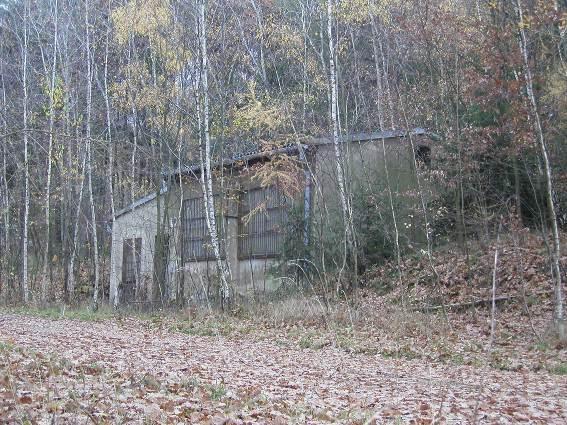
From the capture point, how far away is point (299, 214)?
19.3 meters

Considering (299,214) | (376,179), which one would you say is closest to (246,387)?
(299,214)

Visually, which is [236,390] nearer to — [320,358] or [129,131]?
[320,358]

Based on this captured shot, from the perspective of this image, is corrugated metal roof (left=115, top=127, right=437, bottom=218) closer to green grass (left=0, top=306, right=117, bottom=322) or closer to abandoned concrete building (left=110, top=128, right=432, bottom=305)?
abandoned concrete building (left=110, top=128, right=432, bottom=305)

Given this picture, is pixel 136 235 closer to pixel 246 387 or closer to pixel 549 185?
pixel 549 185

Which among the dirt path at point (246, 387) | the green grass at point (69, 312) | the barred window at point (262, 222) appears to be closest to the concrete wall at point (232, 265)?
the barred window at point (262, 222)

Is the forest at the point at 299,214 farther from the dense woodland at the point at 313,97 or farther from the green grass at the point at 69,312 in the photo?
the green grass at the point at 69,312

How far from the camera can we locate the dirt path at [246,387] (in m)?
6.03

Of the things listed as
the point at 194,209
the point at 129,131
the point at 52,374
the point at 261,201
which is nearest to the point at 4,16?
the point at 129,131

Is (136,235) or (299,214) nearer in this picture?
(299,214)

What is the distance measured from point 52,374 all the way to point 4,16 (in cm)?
2130

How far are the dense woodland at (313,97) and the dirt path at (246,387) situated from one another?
3284mm

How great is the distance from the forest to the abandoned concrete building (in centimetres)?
9

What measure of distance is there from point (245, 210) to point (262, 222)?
0.92m

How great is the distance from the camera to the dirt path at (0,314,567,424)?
6027 mm
